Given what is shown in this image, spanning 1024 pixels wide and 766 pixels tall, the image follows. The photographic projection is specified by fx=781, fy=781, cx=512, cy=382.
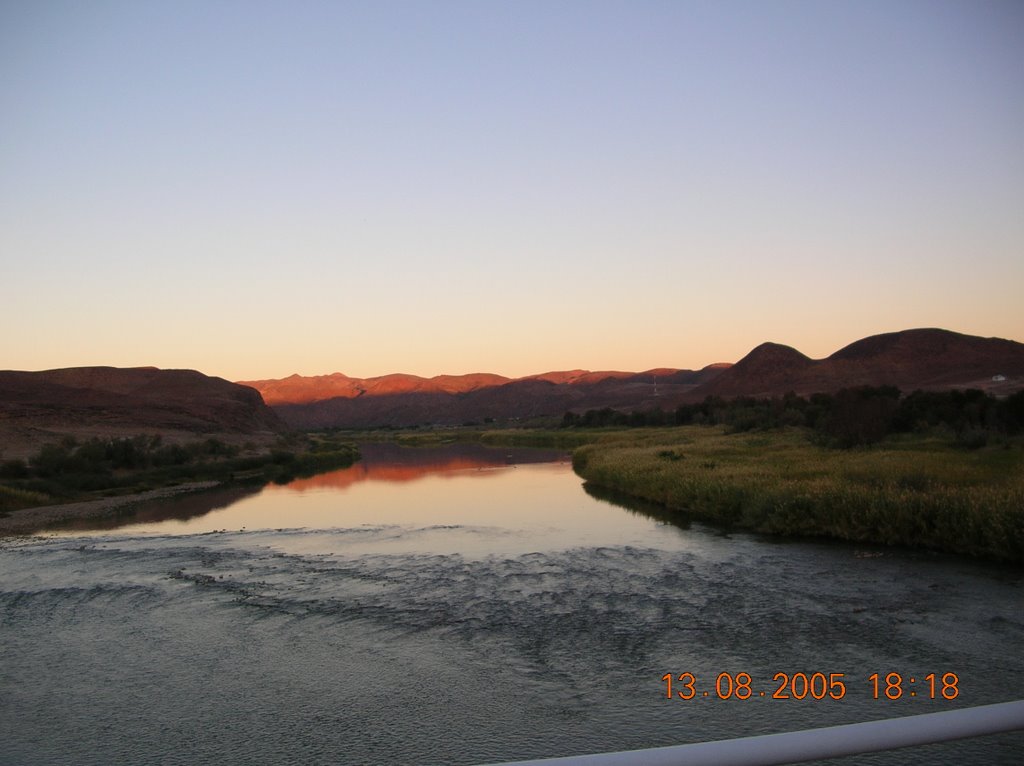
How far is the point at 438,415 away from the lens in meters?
166

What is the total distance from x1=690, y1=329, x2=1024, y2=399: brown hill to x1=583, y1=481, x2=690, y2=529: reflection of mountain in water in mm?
44861

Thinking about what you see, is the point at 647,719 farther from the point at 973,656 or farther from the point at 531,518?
the point at 531,518

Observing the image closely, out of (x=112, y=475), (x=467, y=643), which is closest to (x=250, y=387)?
(x=112, y=475)

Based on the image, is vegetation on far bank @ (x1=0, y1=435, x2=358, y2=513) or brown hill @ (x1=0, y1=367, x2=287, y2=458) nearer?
vegetation on far bank @ (x1=0, y1=435, x2=358, y2=513)

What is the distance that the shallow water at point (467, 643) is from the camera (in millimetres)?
7629

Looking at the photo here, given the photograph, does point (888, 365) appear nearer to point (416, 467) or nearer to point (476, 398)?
point (416, 467)

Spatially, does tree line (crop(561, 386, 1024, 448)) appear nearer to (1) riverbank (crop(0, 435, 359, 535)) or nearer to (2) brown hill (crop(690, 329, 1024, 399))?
(1) riverbank (crop(0, 435, 359, 535))

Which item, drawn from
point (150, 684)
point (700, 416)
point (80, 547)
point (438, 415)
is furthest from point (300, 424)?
point (150, 684)

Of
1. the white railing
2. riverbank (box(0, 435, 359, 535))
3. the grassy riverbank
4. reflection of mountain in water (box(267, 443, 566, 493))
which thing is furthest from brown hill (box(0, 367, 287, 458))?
the white railing

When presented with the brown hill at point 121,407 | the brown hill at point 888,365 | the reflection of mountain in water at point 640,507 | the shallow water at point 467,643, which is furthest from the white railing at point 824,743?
the brown hill at point 888,365

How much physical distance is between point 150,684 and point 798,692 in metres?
7.43

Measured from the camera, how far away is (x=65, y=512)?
26250mm

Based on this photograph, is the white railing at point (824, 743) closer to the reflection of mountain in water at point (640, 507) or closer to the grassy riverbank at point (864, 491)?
the grassy riverbank at point (864, 491)

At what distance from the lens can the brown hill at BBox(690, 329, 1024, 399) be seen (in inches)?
2842
